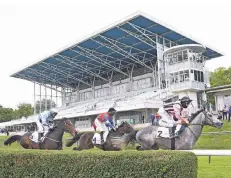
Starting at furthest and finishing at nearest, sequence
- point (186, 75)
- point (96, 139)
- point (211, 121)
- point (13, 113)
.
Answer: point (13, 113)
point (186, 75)
point (96, 139)
point (211, 121)

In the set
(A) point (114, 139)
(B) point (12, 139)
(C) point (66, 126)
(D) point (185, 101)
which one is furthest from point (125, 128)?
(B) point (12, 139)

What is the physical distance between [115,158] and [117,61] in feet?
133

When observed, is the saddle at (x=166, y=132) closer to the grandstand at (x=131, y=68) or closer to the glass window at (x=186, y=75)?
the grandstand at (x=131, y=68)

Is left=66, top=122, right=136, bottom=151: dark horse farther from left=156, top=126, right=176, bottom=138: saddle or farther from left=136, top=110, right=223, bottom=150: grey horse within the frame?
left=156, top=126, right=176, bottom=138: saddle

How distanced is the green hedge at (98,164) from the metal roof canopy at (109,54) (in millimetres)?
26532

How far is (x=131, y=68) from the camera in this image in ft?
157

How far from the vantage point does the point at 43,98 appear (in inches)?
2334

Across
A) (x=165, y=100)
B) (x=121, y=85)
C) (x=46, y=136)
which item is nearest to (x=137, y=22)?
(x=165, y=100)

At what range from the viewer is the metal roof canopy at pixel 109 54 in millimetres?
34938

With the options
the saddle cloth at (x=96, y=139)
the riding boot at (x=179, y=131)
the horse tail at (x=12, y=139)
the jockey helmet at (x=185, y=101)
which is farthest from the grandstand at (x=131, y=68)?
the riding boot at (x=179, y=131)

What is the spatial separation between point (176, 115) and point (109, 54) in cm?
3443

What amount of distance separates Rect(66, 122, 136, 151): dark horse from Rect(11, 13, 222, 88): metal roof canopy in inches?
906

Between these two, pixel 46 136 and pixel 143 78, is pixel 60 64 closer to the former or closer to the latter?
pixel 143 78

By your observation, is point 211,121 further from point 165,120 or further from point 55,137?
point 55,137
